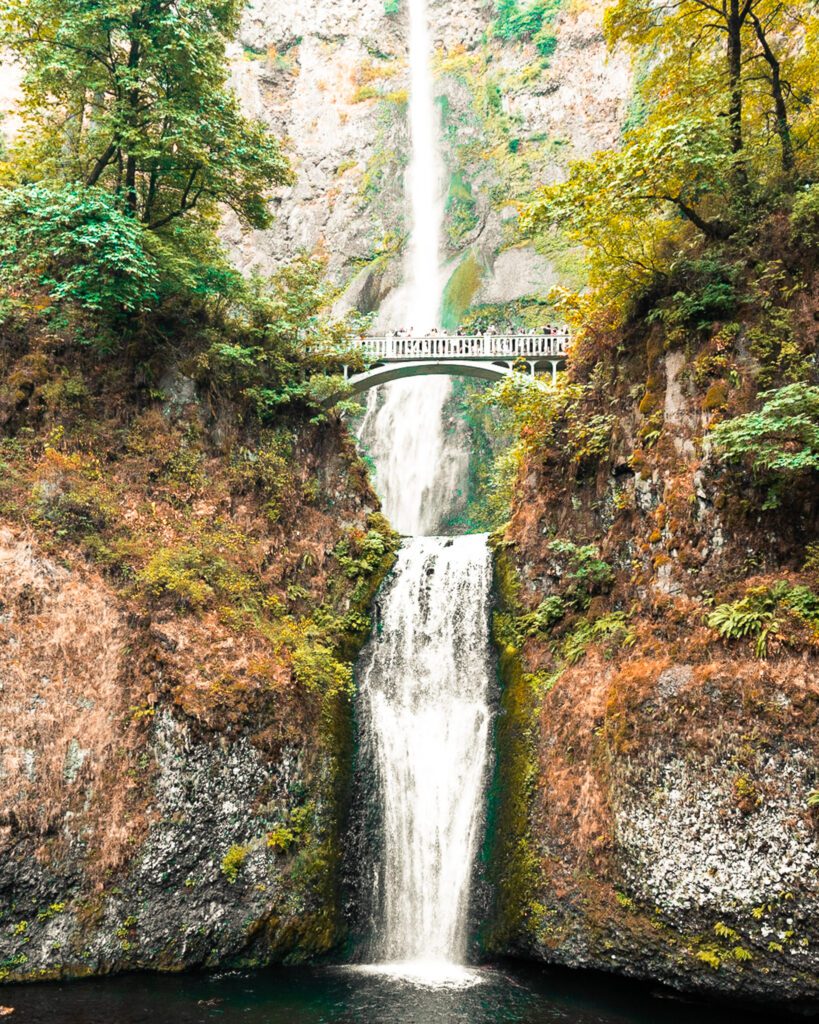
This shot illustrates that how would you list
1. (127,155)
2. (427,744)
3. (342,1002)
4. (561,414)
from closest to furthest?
(342,1002), (427,744), (561,414), (127,155)

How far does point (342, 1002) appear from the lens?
1012 cm

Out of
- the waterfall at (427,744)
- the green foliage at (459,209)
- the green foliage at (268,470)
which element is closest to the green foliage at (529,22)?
the green foliage at (459,209)

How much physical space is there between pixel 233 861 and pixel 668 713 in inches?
295

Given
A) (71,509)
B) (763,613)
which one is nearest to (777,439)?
(763,613)

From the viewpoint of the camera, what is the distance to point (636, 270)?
13.9 metres

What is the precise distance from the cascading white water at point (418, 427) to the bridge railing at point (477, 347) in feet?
31.1

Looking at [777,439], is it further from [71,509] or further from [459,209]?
[459,209]

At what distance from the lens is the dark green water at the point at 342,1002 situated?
9.40 m

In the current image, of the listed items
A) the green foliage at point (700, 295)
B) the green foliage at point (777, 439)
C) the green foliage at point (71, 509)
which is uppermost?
the green foliage at point (700, 295)

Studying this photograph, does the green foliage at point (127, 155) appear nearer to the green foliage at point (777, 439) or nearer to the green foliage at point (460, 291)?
the green foliage at point (777, 439)

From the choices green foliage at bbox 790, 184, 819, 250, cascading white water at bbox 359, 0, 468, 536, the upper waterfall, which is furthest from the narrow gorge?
the upper waterfall

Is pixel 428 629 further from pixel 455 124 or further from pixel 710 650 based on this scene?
pixel 455 124

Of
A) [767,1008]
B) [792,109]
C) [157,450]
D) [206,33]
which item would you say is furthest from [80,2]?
[767,1008]

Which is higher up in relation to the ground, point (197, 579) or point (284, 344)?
point (284, 344)
